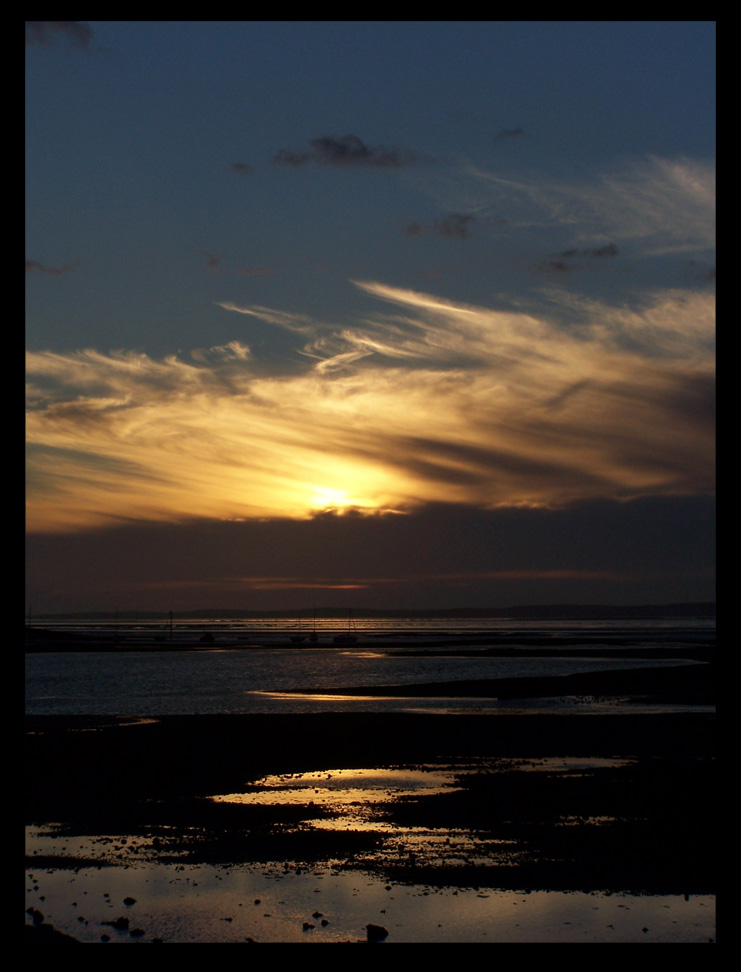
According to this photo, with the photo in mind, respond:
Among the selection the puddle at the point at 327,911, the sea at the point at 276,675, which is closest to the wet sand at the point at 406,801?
the puddle at the point at 327,911

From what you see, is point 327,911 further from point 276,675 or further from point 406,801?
point 276,675

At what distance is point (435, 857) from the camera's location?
15.5 metres

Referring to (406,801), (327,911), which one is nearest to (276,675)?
(406,801)

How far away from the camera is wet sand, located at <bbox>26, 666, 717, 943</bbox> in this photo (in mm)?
15055

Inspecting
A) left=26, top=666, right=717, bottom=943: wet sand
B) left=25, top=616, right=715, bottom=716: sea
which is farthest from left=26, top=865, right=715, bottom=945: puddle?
left=25, top=616, right=715, bottom=716: sea

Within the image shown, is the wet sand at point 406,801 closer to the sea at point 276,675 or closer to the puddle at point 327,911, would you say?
the puddle at point 327,911

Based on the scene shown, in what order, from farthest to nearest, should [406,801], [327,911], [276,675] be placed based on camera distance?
[276,675], [406,801], [327,911]

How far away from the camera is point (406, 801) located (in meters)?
20.1

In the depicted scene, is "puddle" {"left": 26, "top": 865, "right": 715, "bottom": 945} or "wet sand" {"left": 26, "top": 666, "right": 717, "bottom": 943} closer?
"puddle" {"left": 26, "top": 865, "right": 715, "bottom": 945}

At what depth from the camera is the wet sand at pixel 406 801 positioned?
15055mm

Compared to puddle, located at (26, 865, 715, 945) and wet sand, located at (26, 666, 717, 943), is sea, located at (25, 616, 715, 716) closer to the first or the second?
wet sand, located at (26, 666, 717, 943)
